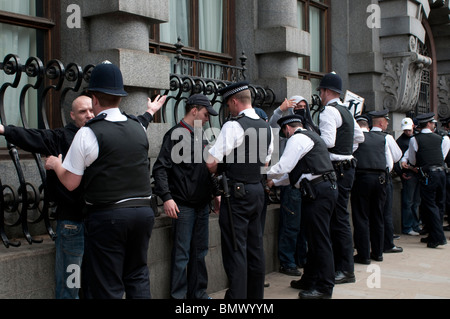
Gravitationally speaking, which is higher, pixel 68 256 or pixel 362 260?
pixel 68 256

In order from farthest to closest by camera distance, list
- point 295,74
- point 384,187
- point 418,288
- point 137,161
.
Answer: point 295,74 → point 384,187 → point 418,288 → point 137,161

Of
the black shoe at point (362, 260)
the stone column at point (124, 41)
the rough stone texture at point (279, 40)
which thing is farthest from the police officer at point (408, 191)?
the stone column at point (124, 41)

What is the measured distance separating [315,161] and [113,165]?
279 cm

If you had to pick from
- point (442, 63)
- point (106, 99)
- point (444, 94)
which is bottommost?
point (106, 99)

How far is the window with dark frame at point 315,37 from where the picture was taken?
10.7m

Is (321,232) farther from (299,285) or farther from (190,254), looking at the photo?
(190,254)

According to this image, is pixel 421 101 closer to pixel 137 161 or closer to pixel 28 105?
pixel 28 105

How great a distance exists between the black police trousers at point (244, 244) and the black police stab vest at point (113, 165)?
1.36 m

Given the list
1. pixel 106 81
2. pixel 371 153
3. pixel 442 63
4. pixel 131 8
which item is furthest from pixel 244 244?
pixel 442 63

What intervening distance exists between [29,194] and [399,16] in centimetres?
942

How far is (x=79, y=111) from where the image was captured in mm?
4559

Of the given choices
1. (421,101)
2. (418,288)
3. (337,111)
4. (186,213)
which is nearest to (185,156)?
(186,213)

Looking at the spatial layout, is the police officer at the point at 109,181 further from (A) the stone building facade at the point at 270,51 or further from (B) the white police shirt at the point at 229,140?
(B) the white police shirt at the point at 229,140

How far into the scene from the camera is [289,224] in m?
7.01
